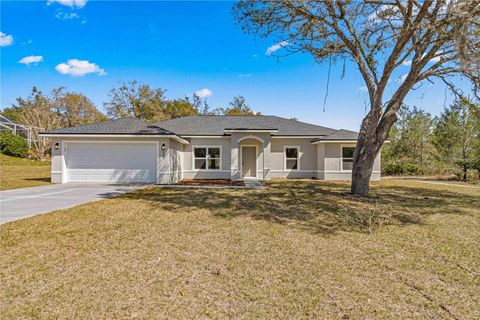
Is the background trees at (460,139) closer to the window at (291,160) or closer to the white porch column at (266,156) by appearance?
the window at (291,160)

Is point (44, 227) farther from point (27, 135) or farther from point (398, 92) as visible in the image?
point (27, 135)

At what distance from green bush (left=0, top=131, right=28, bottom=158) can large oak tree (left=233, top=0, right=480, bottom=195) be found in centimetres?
3042

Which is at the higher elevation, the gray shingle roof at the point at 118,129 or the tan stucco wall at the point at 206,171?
the gray shingle roof at the point at 118,129

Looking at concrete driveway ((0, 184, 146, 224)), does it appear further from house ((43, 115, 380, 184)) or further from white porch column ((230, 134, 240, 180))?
white porch column ((230, 134, 240, 180))

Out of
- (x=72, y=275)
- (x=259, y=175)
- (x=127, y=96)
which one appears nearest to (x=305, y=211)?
(x=72, y=275)

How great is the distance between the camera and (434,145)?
76.9 feet

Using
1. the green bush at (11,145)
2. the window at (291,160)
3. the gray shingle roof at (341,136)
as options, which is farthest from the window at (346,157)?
the green bush at (11,145)

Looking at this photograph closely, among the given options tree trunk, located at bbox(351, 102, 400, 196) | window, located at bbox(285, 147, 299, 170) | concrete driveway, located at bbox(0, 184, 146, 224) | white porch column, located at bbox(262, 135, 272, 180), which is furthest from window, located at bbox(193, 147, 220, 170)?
tree trunk, located at bbox(351, 102, 400, 196)

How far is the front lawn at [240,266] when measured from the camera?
277 cm

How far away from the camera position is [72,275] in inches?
137

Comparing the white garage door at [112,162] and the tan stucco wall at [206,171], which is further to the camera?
the tan stucco wall at [206,171]

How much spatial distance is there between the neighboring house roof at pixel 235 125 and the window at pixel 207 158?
1.22 meters

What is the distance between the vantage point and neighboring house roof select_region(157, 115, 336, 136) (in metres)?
18.2

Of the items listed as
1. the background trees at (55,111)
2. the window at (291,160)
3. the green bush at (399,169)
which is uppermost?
the background trees at (55,111)
